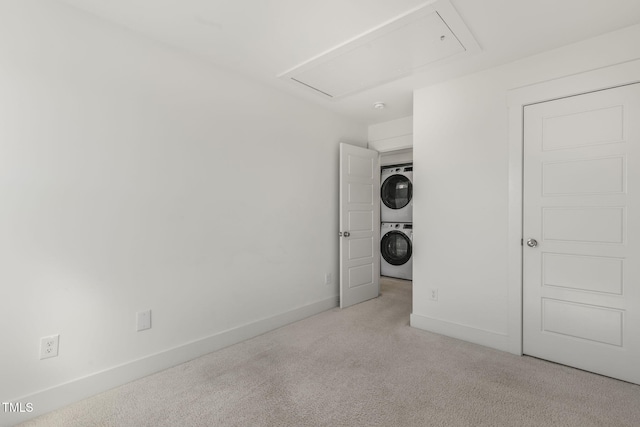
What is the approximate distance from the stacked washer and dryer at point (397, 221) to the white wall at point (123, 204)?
244 cm

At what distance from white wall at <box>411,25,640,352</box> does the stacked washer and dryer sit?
1.87 meters

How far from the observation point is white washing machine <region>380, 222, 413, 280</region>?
4.79 metres

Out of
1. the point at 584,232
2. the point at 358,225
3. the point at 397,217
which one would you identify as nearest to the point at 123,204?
the point at 358,225

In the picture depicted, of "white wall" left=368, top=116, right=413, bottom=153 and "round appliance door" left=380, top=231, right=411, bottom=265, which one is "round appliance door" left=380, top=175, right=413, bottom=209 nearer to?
"round appliance door" left=380, top=231, right=411, bottom=265

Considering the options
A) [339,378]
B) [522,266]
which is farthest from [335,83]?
[339,378]

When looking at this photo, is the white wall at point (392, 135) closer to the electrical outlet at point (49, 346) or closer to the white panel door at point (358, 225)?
the white panel door at point (358, 225)

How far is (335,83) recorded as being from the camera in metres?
2.81

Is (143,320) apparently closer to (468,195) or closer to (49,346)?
(49,346)

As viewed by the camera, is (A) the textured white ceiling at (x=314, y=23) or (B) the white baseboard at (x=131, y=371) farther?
(A) the textured white ceiling at (x=314, y=23)

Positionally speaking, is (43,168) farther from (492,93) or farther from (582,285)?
(582,285)

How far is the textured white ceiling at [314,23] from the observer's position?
178 centimetres

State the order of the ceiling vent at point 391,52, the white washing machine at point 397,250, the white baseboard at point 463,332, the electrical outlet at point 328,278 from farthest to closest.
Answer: the white washing machine at point 397,250, the electrical outlet at point 328,278, the white baseboard at point 463,332, the ceiling vent at point 391,52

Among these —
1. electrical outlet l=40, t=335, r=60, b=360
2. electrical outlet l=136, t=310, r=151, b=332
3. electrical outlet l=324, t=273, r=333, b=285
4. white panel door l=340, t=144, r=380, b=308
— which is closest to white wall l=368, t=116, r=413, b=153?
white panel door l=340, t=144, r=380, b=308

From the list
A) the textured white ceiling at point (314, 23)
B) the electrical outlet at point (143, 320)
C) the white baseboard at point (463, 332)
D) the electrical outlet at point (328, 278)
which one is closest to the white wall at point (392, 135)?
the textured white ceiling at point (314, 23)
